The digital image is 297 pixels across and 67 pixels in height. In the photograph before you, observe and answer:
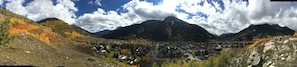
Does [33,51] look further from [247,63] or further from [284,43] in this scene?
[284,43]

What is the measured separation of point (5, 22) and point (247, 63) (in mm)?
41990

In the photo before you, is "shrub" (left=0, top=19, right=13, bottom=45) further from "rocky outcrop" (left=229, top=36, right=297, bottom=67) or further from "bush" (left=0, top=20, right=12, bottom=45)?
"rocky outcrop" (left=229, top=36, right=297, bottom=67)

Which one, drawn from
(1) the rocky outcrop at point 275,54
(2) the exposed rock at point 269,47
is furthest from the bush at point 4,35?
(2) the exposed rock at point 269,47

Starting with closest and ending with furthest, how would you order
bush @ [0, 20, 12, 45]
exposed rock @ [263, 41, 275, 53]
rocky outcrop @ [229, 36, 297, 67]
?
rocky outcrop @ [229, 36, 297, 67] → exposed rock @ [263, 41, 275, 53] → bush @ [0, 20, 12, 45]

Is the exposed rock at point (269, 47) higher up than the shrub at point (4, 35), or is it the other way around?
the shrub at point (4, 35)

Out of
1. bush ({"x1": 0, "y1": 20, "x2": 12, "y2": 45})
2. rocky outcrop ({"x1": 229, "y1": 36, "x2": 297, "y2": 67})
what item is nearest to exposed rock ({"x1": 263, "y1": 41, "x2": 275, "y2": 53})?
rocky outcrop ({"x1": 229, "y1": 36, "x2": 297, "y2": 67})

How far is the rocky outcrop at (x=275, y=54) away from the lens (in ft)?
124

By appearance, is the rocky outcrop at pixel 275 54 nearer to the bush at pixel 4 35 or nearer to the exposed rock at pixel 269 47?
the exposed rock at pixel 269 47

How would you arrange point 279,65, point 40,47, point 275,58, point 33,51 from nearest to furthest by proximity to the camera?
point 279,65, point 275,58, point 33,51, point 40,47

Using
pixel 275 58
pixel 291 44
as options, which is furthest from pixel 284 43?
pixel 275 58

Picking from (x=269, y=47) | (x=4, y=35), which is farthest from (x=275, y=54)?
(x=4, y=35)

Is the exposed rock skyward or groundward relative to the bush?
groundward

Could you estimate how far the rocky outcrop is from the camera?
1486 inches

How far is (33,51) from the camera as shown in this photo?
69000 millimetres
